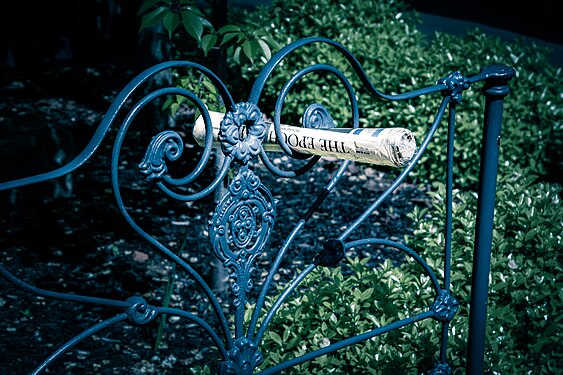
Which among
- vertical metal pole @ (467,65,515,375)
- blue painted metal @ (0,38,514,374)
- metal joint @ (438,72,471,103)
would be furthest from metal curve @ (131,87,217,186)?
vertical metal pole @ (467,65,515,375)

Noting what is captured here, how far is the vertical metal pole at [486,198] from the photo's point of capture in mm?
1959

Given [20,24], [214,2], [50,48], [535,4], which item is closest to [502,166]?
[214,2]

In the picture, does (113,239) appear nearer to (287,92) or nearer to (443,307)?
(443,307)

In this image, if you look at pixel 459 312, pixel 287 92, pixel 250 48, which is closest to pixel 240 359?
pixel 287 92

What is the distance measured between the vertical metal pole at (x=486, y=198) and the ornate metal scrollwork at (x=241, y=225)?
2.40 feet

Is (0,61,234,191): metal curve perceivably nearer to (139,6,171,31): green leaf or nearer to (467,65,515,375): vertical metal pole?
(467,65,515,375): vertical metal pole

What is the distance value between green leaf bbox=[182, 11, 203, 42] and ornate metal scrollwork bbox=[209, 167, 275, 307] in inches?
55.5

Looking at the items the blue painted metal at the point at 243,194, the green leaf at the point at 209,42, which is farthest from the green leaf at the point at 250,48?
the blue painted metal at the point at 243,194

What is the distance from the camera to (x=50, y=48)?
10.2 m

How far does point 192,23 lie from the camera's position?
9.31 ft

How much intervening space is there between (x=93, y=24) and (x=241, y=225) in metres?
10.2

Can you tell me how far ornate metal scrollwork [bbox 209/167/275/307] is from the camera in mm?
1497

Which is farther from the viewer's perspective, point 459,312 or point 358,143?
point 459,312

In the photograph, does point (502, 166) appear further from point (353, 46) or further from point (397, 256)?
point (353, 46)
